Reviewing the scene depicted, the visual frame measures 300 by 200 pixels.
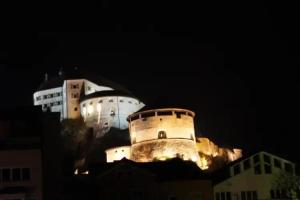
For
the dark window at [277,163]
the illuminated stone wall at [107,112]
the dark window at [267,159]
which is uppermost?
the illuminated stone wall at [107,112]

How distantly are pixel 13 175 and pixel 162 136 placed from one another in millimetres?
45260

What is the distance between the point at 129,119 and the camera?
85750 millimetres

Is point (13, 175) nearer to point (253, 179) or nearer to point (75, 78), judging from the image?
point (253, 179)

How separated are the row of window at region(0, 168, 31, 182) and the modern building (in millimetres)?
18026

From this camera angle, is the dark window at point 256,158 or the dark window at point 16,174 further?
the dark window at point 256,158

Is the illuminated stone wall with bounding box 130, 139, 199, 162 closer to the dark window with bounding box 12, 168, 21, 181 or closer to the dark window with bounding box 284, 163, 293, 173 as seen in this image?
the dark window with bounding box 284, 163, 293, 173

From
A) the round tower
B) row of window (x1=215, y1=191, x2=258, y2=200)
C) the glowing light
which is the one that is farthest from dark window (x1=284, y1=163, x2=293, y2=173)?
the glowing light

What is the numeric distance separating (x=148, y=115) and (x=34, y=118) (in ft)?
142

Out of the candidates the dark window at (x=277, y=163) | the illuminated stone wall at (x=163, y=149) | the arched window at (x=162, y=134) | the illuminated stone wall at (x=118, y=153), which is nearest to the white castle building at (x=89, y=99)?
the illuminated stone wall at (x=118, y=153)

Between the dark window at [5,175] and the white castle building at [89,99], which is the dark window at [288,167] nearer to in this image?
the dark window at [5,175]

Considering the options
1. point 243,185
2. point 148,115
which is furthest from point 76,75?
point 243,185

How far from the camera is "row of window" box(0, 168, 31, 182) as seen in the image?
125ft

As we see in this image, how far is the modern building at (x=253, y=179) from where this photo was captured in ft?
161

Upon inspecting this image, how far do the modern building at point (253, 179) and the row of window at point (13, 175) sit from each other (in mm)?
18026
